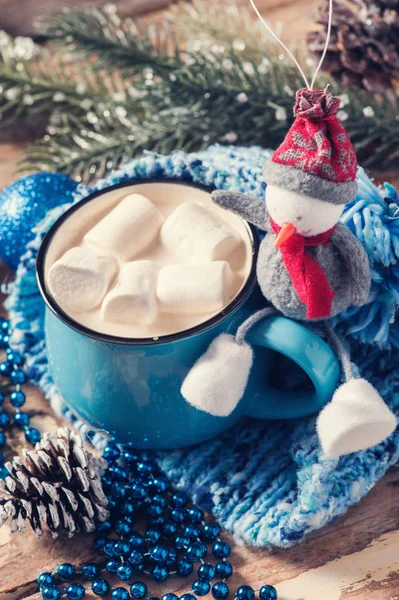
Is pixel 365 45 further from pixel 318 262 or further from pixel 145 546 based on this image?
pixel 145 546

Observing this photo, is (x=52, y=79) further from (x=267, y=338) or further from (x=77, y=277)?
(x=267, y=338)

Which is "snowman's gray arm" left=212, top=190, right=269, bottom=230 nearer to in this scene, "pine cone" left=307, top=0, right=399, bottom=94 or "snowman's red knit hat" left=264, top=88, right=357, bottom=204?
"snowman's red knit hat" left=264, top=88, right=357, bottom=204

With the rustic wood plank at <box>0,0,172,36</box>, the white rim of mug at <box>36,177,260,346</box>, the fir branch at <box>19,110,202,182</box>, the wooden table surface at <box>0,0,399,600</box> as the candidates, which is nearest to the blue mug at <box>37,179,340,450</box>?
the white rim of mug at <box>36,177,260,346</box>

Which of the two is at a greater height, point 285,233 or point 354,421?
point 285,233

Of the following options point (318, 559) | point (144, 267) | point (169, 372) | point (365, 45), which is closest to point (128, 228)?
point (144, 267)

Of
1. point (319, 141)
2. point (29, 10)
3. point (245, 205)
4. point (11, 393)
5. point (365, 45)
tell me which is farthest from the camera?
point (29, 10)

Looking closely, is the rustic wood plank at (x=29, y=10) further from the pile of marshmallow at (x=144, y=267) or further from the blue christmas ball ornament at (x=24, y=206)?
the pile of marshmallow at (x=144, y=267)
